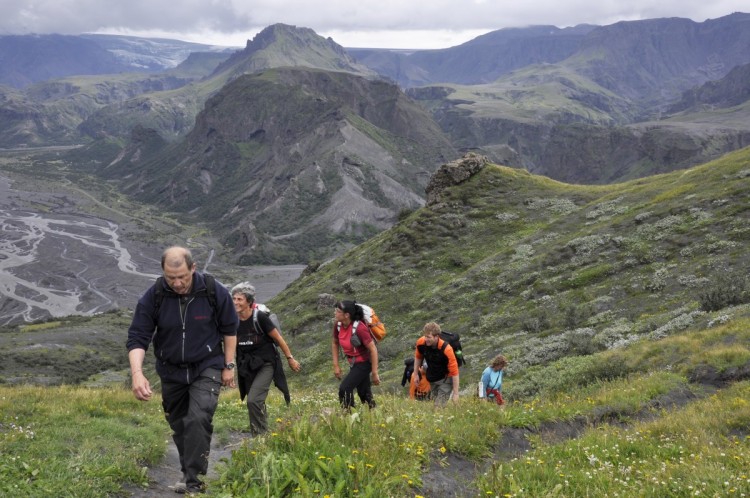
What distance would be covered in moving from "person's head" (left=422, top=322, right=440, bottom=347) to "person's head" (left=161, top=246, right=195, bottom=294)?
605cm

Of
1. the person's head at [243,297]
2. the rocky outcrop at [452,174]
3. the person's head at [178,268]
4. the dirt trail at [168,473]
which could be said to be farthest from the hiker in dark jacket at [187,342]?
the rocky outcrop at [452,174]

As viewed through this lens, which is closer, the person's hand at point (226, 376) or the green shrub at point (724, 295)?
the person's hand at point (226, 376)

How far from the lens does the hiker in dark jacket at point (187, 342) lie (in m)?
7.30

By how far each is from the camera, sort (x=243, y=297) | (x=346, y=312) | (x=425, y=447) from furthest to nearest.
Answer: (x=346, y=312) → (x=243, y=297) → (x=425, y=447)

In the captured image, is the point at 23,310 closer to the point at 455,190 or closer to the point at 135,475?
the point at 455,190

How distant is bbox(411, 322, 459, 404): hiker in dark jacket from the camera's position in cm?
1230

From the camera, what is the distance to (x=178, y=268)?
7156 mm

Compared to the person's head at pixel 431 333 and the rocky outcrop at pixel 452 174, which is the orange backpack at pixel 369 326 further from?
the rocky outcrop at pixel 452 174

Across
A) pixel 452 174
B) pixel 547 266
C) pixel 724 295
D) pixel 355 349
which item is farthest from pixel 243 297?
pixel 452 174

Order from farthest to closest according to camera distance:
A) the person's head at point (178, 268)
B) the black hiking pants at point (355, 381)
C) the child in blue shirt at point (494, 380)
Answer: the child in blue shirt at point (494, 380)
the black hiking pants at point (355, 381)
the person's head at point (178, 268)

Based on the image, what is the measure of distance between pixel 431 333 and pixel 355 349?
2.03m

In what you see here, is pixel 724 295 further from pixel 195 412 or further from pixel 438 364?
pixel 195 412

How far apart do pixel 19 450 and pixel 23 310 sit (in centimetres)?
16995

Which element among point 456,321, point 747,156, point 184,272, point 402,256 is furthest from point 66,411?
point 747,156
